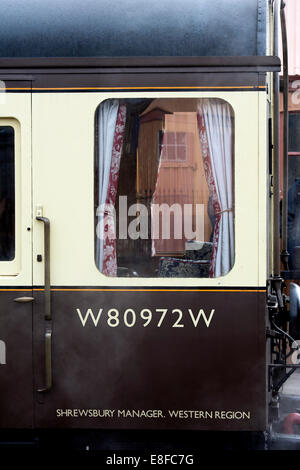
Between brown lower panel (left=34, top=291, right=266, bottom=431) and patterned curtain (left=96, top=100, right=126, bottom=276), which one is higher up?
patterned curtain (left=96, top=100, right=126, bottom=276)

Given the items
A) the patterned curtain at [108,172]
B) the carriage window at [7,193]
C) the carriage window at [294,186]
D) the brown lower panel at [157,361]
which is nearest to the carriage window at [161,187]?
the patterned curtain at [108,172]

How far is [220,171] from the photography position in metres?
3.39

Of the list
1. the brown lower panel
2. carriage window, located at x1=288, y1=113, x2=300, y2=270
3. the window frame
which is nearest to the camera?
the brown lower panel

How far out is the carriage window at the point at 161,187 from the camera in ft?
11.1

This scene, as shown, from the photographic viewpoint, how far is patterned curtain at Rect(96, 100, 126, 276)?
3418mm

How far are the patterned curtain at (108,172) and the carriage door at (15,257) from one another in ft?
1.38

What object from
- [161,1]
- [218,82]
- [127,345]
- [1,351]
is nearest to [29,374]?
[1,351]

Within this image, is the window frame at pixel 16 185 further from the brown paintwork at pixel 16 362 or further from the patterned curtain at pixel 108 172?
the patterned curtain at pixel 108 172

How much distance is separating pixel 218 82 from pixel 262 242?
37.9 inches

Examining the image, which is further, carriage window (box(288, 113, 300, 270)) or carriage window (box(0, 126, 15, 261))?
carriage window (box(288, 113, 300, 270))

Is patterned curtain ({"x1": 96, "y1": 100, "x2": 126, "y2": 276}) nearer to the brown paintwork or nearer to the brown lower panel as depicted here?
the brown lower panel

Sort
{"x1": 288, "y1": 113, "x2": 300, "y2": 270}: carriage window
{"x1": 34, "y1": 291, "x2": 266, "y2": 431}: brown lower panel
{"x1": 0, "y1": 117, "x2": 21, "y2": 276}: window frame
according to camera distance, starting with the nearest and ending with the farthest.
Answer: {"x1": 34, "y1": 291, "x2": 266, "y2": 431}: brown lower panel, {"x1": 0, "y1": 117, "x2": 21, "y2": 276}: window frame, {"x1": 288, "y1": 113, "x2": 300, "y2": 270}: carriage window

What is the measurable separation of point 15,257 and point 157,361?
3.44 feet

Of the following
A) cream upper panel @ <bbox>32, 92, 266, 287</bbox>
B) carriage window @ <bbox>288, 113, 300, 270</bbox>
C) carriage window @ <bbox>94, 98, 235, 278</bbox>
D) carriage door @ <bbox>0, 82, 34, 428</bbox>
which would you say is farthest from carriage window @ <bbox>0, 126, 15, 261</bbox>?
carriage window @ <bbox>288, 113, 300, 270</bbox>
